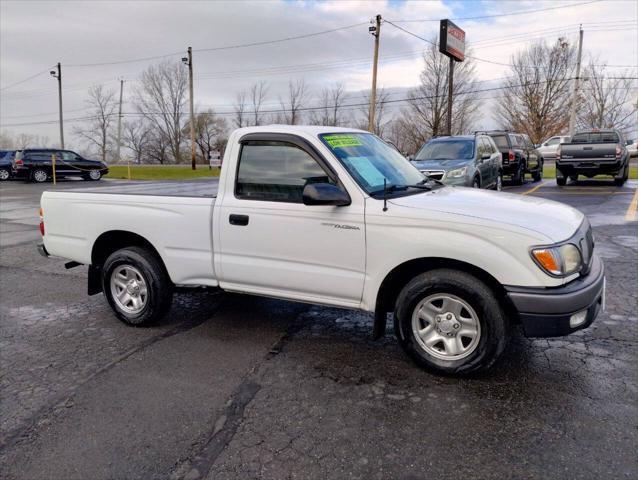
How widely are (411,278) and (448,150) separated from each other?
344 inches

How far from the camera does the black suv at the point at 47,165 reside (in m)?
26.3

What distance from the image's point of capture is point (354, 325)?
4758 millimetres

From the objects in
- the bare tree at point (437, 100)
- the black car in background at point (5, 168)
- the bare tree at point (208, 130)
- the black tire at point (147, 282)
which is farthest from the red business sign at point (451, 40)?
the bare tree at point (208, 130)

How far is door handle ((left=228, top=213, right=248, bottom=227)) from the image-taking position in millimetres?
4148

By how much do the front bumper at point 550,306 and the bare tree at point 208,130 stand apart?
66.2 meters

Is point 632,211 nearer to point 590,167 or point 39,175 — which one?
point 590,167

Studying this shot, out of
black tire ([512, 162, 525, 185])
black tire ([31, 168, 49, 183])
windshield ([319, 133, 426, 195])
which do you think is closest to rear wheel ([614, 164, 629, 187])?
black tire ([512, 162, 525, 185])

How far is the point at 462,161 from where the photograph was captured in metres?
11.1

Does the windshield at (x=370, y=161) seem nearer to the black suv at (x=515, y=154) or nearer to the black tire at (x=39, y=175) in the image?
the black suv at (x=515, y=154)

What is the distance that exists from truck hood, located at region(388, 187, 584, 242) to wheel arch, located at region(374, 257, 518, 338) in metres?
0.36

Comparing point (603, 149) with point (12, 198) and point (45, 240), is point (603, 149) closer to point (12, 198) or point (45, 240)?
point (45, 240)

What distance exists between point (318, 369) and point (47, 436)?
5.91 ft

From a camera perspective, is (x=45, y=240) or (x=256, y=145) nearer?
(x=256, y=145)

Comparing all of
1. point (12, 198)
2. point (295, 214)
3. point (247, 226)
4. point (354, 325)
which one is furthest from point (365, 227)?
point (12, 198)
